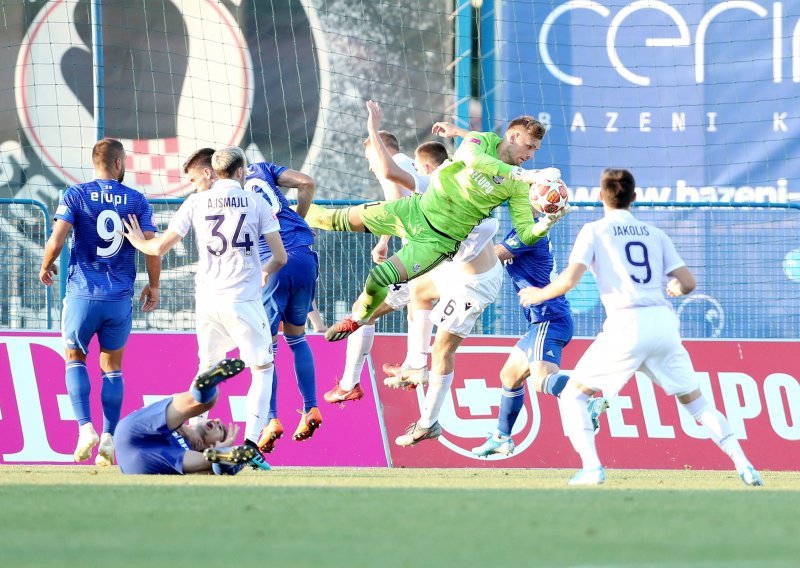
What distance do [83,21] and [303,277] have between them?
5098 mm

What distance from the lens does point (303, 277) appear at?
9.91 m

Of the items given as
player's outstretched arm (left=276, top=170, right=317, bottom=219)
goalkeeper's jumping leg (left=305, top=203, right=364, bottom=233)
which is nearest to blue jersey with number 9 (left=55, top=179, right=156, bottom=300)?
player's outstretched arm (left=276, top=170, right=317, bottom=219)

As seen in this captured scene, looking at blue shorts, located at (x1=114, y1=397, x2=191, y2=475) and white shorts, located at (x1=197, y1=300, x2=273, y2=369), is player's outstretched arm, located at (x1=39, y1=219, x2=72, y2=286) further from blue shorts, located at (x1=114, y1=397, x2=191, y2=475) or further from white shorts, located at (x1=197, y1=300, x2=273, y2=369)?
blue shorts, located at (x1=114, y1=397, x2=191, y2=475)

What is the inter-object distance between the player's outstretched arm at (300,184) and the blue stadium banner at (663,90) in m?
3.78

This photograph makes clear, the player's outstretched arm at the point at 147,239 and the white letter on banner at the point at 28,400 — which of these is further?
the white letter on banner at the point at 28,400

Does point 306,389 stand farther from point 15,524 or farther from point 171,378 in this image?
point 15,524

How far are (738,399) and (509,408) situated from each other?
246 centimetres

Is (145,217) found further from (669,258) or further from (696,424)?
(696,424)

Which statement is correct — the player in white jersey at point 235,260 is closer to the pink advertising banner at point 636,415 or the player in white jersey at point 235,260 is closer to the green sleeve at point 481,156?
the green sleeve at point 481,156

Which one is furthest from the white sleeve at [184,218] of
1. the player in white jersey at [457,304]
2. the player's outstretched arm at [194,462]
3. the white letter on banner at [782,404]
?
the white letter on banner at [782,404]

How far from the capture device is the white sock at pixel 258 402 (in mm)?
8914

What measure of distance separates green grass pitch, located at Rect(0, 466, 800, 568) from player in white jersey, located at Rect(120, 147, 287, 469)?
1.25 meters

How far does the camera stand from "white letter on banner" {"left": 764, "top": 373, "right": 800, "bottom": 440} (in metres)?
11.3

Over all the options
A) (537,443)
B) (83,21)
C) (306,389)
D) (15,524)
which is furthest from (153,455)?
(83,21)
